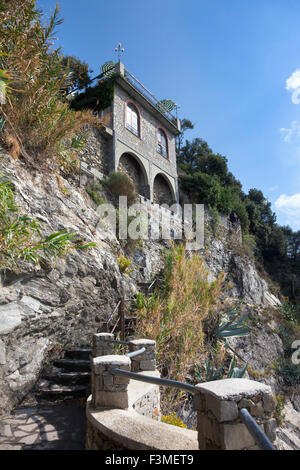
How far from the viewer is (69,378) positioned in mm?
4176

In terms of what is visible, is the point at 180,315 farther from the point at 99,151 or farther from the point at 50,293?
the point at 99,151

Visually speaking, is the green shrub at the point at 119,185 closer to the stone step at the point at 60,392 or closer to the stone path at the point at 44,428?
the stone step at the point at 60,392

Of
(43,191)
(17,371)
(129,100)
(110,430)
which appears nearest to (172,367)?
(17,371)

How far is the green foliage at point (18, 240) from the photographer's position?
404cm

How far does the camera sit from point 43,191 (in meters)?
5.90

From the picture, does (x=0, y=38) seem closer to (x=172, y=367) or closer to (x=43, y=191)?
(x=43, y=191)

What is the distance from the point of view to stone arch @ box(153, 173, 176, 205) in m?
14.1

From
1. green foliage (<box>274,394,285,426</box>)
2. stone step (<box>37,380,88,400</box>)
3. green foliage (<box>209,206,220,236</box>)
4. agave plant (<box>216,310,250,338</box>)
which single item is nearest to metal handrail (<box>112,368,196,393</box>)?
stone step (<box>37,380,88,400</box>)

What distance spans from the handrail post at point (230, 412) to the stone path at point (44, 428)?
161 cm

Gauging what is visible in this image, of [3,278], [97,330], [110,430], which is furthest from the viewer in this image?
[97,330]

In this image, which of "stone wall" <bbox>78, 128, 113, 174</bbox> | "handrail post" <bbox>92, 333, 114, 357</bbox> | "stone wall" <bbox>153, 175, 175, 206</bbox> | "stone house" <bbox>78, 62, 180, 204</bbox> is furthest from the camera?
"stone wall" <bbox>153, 175, 175, 206</bbox>

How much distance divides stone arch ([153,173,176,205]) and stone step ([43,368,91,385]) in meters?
10.5

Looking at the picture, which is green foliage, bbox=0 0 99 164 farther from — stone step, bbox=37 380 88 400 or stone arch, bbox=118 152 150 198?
stone arch, bbox=118 152 150 198

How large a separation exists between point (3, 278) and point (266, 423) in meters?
3.78
